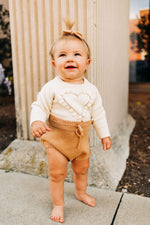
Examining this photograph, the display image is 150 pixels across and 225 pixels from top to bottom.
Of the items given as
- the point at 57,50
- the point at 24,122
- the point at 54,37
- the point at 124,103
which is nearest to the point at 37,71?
the point at 54,37

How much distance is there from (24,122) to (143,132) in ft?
6.25

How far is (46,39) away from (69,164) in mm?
1236

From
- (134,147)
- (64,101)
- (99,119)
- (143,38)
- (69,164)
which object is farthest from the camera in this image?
(143,38)

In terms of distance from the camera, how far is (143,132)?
12.9 ft

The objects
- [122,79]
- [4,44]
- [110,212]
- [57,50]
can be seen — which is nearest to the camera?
[57,50]

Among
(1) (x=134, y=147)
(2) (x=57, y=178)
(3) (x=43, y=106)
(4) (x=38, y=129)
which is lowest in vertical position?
(1) (x=134, y=147)

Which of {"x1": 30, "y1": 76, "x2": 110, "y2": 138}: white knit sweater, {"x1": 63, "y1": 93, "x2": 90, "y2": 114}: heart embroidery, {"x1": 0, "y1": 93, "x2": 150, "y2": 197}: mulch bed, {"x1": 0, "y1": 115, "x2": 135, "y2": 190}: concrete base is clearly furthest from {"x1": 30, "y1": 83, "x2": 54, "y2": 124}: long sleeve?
{"x1": 0, "y1": 93, "x2": 150, "y2": 197}: mulch bed

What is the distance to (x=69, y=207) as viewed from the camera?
2.05 metres

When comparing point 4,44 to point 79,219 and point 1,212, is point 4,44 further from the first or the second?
point 79,219

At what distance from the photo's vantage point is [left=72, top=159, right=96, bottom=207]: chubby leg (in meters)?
2.04

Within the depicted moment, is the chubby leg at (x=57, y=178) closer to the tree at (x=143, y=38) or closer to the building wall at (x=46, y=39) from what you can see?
the building wall at (x=46, y=39)

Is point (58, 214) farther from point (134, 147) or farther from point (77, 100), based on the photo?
point (134, 147)

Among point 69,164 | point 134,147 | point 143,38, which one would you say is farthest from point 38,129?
point 143,38

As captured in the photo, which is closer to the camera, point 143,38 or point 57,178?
point 57,178
